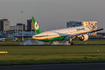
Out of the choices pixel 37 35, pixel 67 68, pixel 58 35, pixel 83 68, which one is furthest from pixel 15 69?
pixel 58 35

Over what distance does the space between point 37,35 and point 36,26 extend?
392cm

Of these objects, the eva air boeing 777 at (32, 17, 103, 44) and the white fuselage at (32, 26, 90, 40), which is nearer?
the white fuselage at (32, 26, 90, 40)

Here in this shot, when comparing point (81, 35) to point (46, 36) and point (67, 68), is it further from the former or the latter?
point (67, 68)

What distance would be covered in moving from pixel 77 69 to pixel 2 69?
22.0ft

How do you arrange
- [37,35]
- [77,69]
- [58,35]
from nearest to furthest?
[77,69] → [37,35] → [58,35]

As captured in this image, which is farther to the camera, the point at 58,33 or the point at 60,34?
the point at 60,34

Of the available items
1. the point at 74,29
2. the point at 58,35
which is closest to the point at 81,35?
the point at 74,29

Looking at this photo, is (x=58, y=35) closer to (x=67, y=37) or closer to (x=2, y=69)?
(x=67, y=37)

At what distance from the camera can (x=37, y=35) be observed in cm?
6162

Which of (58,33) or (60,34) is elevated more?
(58,33)

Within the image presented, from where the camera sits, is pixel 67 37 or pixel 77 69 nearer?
pixel 77 69

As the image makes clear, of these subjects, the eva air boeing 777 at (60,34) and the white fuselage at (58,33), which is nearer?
the white fuselage at (58,33)

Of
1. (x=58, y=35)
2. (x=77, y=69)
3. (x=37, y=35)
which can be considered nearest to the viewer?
(x=77, y=69)

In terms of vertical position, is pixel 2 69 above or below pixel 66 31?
below
